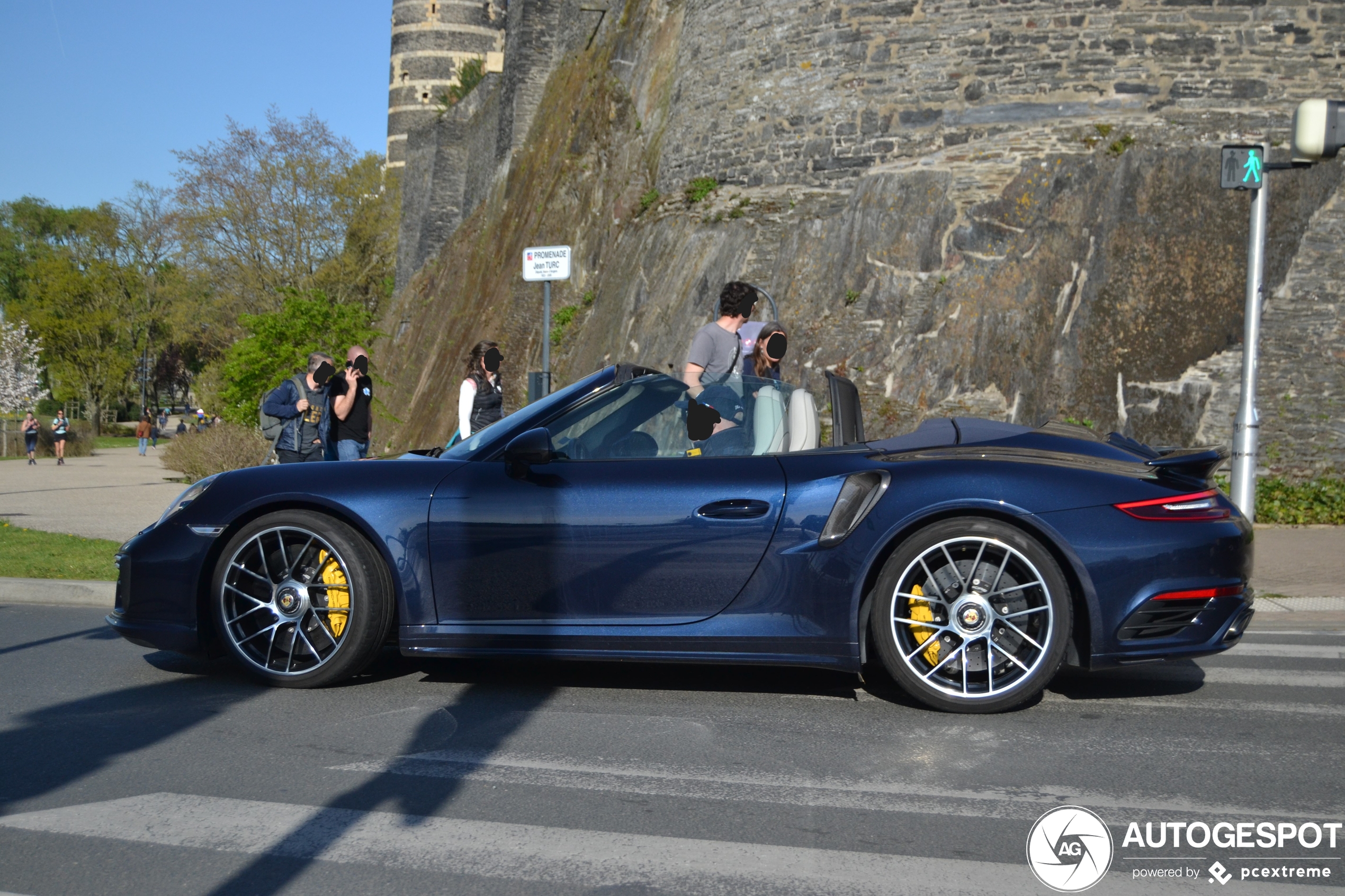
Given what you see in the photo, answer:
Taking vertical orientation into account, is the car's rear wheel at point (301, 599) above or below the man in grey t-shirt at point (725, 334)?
below

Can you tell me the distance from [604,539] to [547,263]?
6.53 meters

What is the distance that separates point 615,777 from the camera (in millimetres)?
3961

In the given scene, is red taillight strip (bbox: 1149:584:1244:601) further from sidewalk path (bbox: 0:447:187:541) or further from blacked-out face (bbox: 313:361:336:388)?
sidewalk path (bbox: 0:447:187:541)

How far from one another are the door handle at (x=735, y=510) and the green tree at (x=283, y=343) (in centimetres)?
1574

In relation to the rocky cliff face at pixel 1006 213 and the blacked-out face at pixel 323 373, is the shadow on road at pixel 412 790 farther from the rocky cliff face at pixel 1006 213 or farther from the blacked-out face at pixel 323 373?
the rocky cliff face at pixel 1006 213

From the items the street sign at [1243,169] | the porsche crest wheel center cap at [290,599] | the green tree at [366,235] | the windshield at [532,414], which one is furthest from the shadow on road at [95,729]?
the green tree at [366,235]

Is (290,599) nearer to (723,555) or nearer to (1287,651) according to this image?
(723,555)

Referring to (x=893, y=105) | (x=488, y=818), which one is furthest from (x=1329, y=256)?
(x=488, y=818)

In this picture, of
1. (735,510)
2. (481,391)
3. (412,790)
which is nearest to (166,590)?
(412,790)

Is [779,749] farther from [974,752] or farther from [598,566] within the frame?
[598,566]

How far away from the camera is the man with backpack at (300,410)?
37.0ft

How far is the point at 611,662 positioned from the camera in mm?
5891

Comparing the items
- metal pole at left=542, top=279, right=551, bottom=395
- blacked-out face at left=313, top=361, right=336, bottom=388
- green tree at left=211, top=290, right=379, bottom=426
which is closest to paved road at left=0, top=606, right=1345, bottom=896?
metal pole at left=542, top=279, right=551, bottom=395

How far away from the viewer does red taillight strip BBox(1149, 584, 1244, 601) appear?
459cm
